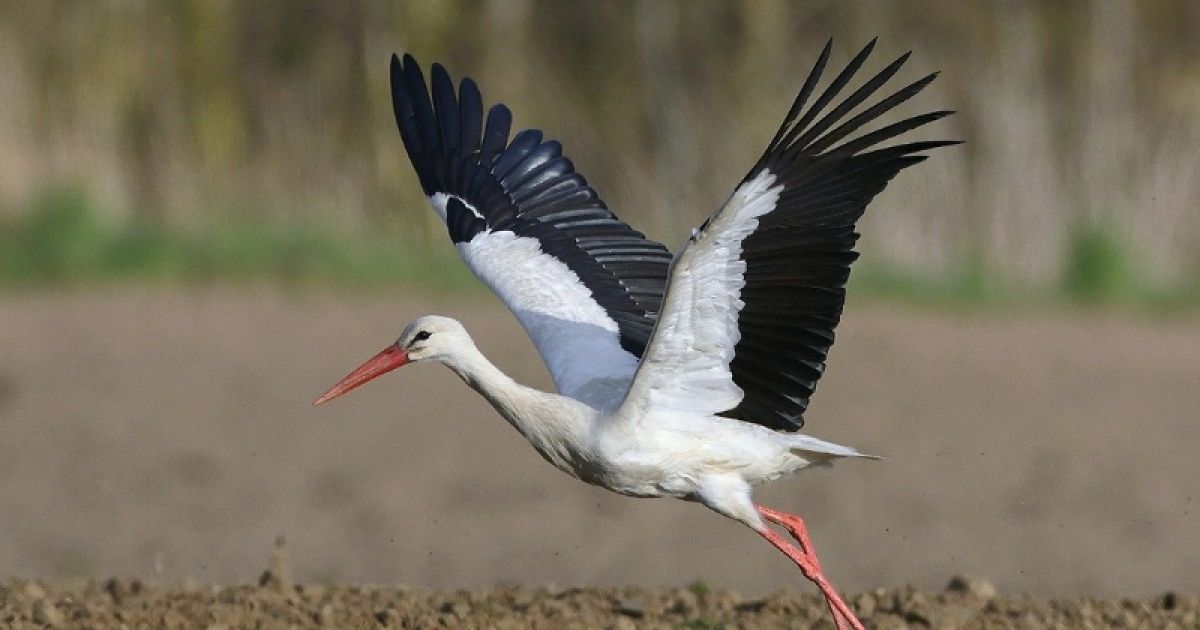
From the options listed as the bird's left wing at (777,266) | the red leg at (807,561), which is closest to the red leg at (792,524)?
the red leg at (807,561)

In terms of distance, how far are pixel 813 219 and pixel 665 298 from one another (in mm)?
570

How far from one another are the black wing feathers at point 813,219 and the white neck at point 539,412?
2.30 ft

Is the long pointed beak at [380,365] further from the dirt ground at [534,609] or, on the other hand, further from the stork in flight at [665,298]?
the dirt ground at [534,609]

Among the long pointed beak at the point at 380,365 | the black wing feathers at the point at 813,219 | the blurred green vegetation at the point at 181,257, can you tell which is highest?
the blurred green vegetation at the point at 181,257

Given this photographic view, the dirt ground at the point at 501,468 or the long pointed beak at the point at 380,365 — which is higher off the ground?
the long pointed beak at the point at 380,365

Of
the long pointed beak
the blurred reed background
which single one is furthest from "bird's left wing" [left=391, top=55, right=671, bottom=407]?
the blurred reed background

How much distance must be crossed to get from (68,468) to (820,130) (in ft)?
23.4

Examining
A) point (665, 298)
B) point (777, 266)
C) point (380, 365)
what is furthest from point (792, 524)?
point (380, 365)

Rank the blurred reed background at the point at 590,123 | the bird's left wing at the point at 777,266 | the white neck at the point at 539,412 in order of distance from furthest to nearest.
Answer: the blurred reed background at the point at 590,123 < the white neck at the point at 539,412 < the bird's left wing at the point at 777,266

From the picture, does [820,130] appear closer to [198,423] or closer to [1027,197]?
[198,423]

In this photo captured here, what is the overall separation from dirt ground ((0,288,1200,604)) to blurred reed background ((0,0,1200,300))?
1.09 metres

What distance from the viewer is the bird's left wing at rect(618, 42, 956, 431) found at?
23.3 feet

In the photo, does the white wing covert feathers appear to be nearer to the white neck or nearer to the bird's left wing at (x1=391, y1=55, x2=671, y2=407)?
the bird's left wing at (x1=391, y1=55, x2=671, y2=407)

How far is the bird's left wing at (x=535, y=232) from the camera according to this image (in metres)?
8.91
